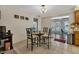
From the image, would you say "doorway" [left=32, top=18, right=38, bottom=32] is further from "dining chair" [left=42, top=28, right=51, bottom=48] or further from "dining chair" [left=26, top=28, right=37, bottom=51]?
"dining chair" [left=42, top=28, right=51, bottom=48]

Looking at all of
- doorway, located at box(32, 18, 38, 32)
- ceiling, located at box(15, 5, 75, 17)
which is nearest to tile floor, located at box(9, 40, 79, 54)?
doorway, located at box(32, 18, 38, 32)

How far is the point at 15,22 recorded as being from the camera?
84.5 inches

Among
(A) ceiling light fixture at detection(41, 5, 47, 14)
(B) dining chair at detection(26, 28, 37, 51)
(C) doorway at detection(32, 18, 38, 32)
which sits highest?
(A) ceiling light fixture at detection(41, 5, 47, 14)

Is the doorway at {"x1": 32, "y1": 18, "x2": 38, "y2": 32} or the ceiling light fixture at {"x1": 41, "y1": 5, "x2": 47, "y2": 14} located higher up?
the ceiling light fixture at {"x1": 41, "y1": 5, "x2": 47, "y2": 14}

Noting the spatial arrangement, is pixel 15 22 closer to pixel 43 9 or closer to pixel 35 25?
pixel 35 25

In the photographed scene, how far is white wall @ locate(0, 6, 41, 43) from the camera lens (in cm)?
206

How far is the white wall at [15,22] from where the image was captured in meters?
2.06

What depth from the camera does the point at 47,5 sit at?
7.07 ft

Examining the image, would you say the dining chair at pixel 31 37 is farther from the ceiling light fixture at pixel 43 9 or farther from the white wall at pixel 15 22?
the ceiling light fixture at pixel 43 9
